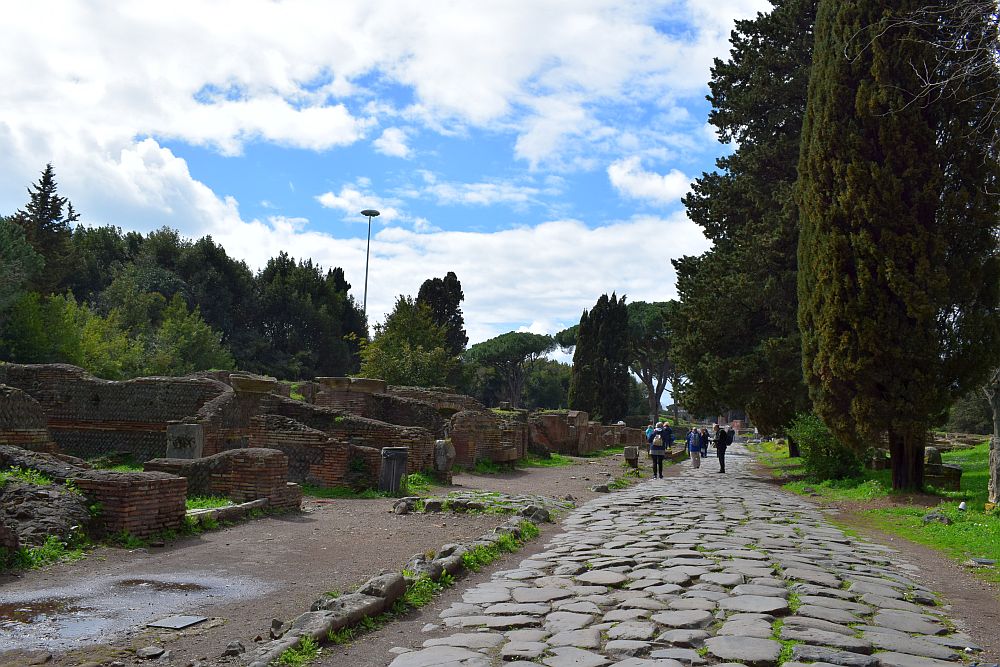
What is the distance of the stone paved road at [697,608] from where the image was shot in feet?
14.4

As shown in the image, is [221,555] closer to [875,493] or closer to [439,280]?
[875,493]

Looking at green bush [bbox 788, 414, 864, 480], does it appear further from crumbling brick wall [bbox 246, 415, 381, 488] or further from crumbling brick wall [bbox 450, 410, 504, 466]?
crumbling brick wall [bbox 246, 415, 381, 488]

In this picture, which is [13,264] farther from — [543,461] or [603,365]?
[603,365]

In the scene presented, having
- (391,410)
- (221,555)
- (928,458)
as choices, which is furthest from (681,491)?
(221,555)

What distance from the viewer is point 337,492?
44.0ft

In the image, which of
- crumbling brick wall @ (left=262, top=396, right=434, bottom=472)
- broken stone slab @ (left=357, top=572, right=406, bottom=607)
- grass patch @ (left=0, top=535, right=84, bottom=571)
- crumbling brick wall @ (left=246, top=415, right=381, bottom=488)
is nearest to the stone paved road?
broken stone slab @ (left=357, top=572, right=406, bottom=607)

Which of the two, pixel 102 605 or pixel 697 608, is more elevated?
pixel 697 608

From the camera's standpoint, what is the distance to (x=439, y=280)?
63562mm

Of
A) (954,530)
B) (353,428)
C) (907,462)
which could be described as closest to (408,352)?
(353,428)

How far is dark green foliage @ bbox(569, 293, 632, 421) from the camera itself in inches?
2057

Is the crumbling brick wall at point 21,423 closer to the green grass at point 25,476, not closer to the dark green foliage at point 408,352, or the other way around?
the green grass at point 25,476

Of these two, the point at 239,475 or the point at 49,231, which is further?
the point at 49,231

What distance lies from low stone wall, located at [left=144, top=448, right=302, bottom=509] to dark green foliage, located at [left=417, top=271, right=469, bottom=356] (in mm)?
51020

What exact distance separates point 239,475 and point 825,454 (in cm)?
1369
